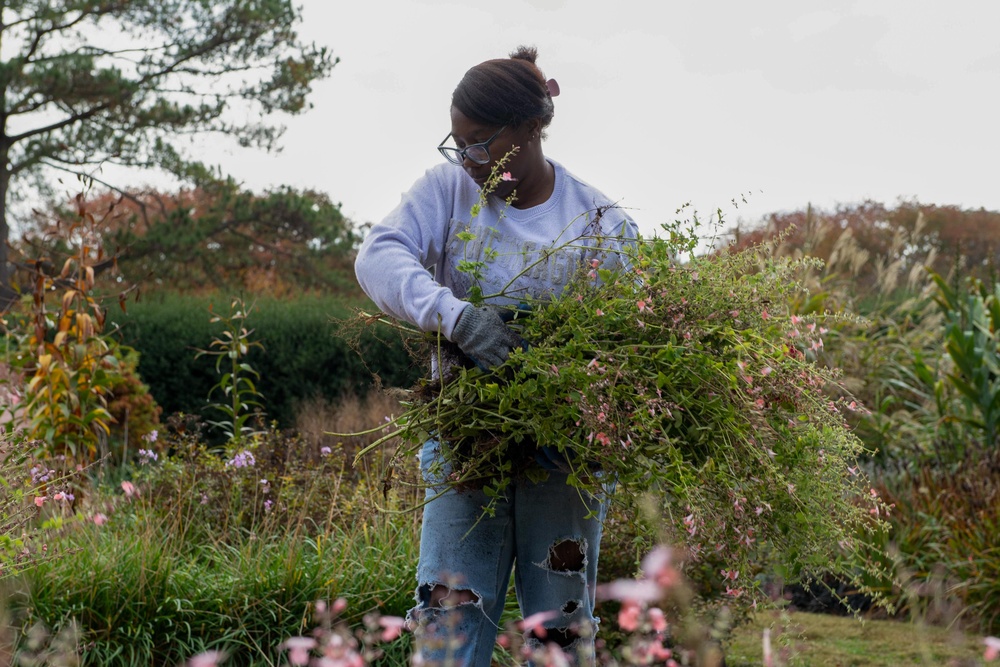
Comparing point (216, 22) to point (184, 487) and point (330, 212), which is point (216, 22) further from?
point (184, 487)

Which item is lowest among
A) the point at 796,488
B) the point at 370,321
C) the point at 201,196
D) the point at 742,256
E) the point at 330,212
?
the point at 796,488

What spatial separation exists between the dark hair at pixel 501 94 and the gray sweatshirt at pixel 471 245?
21 centimetres

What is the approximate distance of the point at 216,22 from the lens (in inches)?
596

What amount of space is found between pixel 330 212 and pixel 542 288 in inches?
534

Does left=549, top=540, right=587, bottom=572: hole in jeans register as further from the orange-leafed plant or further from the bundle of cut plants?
the orange-leafed plant

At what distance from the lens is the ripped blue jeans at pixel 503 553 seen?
8.33 feet

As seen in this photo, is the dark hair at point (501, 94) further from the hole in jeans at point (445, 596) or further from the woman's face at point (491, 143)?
the hole in jeans at point (445, 596)

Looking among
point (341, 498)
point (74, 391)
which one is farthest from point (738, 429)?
point (74, 391)

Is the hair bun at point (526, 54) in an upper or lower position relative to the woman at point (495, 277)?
upper

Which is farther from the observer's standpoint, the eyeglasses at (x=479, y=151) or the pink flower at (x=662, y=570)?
the eyeglasses at (x=479, y=151)

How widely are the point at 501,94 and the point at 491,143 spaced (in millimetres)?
129

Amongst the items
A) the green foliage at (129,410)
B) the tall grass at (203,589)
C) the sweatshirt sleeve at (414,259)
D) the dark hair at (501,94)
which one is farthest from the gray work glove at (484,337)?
the green foliage at (129,410)

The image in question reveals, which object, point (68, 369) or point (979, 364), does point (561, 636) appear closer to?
point (68, 369)

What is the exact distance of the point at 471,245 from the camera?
8.54 feet
